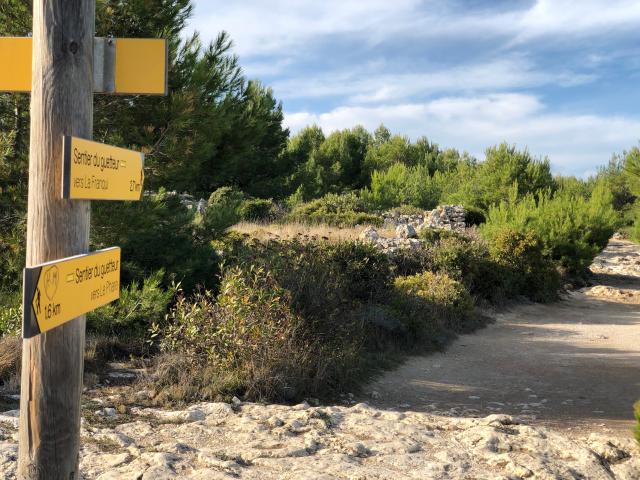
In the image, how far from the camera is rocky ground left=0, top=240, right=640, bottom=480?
3.85m

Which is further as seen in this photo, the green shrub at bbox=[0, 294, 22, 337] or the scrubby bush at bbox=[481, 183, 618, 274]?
the scrubby bush at bbox=[481, 183, 618, 274]

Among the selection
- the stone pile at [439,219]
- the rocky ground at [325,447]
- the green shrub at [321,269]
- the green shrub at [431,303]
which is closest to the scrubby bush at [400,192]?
the stone pile at [439,219]

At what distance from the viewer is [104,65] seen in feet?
9.39

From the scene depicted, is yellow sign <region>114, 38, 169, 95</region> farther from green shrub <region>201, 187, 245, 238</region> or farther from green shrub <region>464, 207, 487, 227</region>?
green shrub <region>464, 207, 487, 227</region>

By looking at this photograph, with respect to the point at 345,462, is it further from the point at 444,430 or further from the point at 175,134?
the point at 175,134

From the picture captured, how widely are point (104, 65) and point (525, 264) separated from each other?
13.6 meters

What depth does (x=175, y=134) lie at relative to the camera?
7875mm

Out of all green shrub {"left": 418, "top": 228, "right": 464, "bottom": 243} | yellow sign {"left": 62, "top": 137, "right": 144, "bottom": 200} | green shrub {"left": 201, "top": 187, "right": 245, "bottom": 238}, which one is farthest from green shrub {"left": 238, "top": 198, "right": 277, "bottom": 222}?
yellow sign {"left": 62, "top": 137, "right": 144, "bottom": 200}

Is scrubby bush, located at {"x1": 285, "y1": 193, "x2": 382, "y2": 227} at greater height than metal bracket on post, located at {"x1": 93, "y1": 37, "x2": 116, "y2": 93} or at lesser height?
lesser

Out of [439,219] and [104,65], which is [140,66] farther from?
[439,219]

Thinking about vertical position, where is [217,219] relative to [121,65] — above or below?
below

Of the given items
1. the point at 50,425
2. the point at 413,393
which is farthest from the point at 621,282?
the point at 50,425

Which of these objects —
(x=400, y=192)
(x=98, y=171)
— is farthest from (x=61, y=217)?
(x=400, y=192)

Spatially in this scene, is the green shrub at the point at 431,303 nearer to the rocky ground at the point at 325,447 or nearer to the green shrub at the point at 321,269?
the green shrub at the point at 321,269
